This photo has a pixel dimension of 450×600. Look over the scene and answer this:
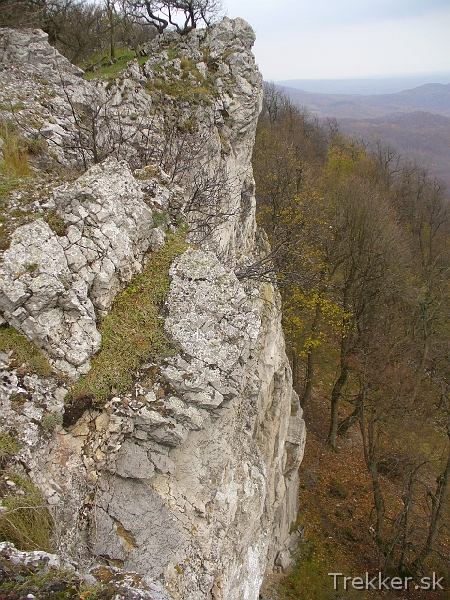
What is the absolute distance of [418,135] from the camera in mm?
132625

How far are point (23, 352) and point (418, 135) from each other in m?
156

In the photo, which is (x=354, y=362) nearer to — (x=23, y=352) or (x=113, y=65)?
(x=23, y=352)

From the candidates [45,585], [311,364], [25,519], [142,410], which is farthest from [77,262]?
[311,364]

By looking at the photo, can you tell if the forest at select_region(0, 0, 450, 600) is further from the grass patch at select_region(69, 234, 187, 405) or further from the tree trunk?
the grass patch at select_region(69, 234, 187, 405)

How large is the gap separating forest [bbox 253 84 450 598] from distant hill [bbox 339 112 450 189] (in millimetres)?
94278

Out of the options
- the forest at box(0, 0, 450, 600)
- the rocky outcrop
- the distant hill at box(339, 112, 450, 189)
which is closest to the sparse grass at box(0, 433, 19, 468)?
the rocky outcrop

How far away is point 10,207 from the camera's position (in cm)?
583

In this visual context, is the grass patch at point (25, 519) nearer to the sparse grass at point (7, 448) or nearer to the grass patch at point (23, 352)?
the sparse grass at point (7, 448)

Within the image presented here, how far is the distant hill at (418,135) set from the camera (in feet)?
356

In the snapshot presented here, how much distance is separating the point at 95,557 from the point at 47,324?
9.15 feet

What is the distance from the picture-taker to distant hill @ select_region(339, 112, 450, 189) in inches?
4274

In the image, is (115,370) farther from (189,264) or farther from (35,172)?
(35,172)

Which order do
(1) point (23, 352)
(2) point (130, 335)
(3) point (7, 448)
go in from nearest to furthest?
(3) point (7, 448) < (1) point (23, 352) < (2) point (130, 335)

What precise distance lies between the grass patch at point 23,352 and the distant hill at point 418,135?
364 ft
